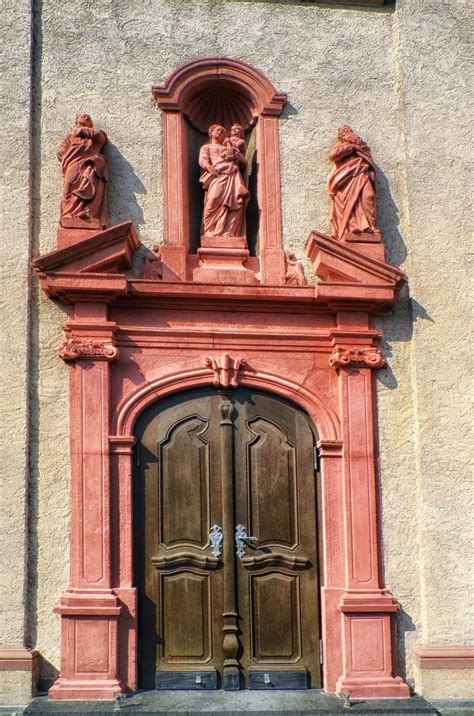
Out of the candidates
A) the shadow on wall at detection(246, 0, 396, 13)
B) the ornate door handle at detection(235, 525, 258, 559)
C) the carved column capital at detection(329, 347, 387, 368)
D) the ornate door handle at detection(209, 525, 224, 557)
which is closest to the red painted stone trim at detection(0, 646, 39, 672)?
the ornate door handle at detection(209, 525, 224, 557)

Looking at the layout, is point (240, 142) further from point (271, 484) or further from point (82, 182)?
point (271, 484)

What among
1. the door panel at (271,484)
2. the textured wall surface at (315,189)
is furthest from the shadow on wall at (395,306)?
the door panel at (271,484)

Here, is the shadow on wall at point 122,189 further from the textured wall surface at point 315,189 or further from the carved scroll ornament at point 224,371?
the carved scroll ornament at point 224,371

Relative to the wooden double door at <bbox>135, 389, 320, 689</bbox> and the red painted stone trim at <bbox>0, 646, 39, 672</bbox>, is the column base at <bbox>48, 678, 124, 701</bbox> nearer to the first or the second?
the red painted stone trim at <bbox>0, 646, 39, 672</bbox>

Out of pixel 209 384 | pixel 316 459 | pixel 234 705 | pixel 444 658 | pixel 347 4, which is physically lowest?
pixel 234 705

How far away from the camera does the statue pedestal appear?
9266mm

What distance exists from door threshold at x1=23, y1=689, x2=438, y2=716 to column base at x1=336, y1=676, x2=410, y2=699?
0.23ft

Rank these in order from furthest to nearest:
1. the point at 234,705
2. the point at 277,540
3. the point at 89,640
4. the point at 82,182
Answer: the point at 82,182 → the point at 277,540 → the point at 89,640 → the point at 234,705

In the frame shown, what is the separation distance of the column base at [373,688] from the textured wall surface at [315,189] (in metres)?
0.24

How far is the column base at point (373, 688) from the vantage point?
8.48m

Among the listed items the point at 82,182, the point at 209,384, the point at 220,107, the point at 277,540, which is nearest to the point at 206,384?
the point at 209,384

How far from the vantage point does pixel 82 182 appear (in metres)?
9.07

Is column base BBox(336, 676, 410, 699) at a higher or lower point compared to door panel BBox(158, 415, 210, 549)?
lower

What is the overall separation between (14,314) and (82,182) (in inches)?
49.6
